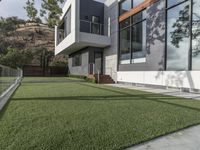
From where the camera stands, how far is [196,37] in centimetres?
740

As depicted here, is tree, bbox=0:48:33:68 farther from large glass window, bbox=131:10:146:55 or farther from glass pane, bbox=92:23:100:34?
large glass window, bbox=131:10:146:55

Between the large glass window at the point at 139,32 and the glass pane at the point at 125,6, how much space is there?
3.73 feet

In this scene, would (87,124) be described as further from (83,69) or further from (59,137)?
(83,69)

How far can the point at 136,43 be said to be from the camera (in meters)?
11.4

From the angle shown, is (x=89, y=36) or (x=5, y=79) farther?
(x=89, y=36)

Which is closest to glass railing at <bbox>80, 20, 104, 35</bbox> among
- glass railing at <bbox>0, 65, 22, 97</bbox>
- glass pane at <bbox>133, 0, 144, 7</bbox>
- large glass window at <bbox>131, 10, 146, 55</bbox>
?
large glass window at <bbox>131, 10, 146, 55</bbox>

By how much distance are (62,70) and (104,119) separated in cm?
2248

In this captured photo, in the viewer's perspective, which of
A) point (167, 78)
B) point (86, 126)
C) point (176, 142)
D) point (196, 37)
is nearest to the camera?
point (176, 142)

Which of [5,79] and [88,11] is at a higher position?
[88,11]

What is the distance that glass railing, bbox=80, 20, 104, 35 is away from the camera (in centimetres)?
1429

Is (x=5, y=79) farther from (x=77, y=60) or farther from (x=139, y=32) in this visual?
(x=77, y=60)

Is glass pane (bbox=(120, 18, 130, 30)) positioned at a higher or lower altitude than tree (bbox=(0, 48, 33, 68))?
higher

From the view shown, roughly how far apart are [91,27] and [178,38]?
324 inches

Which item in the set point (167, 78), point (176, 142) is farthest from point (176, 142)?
point (167, 78)
